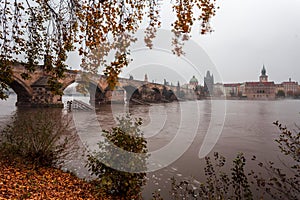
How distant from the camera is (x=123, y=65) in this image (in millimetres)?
Answer: 2824

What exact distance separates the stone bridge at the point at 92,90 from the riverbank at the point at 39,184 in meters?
1.92

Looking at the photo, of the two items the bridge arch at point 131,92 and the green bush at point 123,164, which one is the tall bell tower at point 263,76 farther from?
the green bush at point 123,164

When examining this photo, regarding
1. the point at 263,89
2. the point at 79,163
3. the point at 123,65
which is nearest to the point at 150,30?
the point at 123,65

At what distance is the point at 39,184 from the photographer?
12.1 feet

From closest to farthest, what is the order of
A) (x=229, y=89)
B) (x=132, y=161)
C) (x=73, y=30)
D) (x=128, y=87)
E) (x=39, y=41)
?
(x=132, y=161) < (x=73, y=30) < (x=39, y=41) < (x=128, y=87) < (x=229, y=89)

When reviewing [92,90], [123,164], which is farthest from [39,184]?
[92,90]

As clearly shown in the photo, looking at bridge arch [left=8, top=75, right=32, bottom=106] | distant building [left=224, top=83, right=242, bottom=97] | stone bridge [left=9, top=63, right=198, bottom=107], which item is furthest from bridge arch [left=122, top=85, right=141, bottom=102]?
distant building [left=224, top=83, right=242, bottom=97]

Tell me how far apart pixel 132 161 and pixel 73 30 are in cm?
281

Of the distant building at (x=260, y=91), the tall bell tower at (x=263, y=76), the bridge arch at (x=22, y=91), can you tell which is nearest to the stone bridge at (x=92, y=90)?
the bridge arch at (x=22, y=91)

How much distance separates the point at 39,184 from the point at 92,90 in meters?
35.8

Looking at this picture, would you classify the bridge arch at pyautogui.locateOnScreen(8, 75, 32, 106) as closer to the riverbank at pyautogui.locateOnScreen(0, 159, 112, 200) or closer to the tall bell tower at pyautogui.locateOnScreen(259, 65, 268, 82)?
the riverbank at pyautogui.locateOnScreen(0, 159, 112, 200)

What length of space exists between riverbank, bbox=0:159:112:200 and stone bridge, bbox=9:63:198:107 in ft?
6.29

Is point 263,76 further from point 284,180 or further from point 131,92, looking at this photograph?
point 284,180

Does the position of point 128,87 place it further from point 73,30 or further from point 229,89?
point 229,89
